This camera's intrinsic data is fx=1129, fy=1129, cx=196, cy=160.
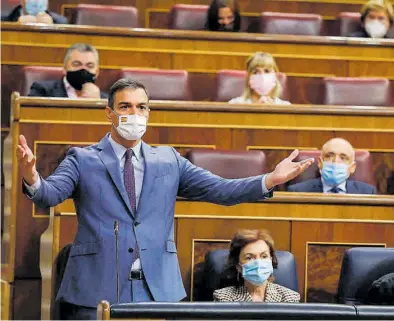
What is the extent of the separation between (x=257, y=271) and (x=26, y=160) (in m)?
0.41

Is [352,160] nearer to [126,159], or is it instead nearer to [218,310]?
[126,159]

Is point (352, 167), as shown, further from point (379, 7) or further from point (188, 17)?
point (188, 17)

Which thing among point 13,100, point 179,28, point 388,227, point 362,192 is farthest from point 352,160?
point 179,28

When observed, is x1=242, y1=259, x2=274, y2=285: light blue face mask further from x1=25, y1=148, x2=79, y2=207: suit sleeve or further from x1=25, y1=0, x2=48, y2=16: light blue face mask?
x1=25, y1=0, x2=48, y2=16: light blue face mask

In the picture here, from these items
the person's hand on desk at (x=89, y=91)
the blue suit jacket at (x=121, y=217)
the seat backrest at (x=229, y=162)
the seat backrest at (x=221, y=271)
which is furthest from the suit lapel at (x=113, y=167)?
the person's hand on desk at (x=89, y=91)

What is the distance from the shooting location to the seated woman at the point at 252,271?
1571mm

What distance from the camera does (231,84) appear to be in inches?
97.6

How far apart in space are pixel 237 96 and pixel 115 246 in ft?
3.51

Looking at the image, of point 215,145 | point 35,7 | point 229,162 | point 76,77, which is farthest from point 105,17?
point 229,162

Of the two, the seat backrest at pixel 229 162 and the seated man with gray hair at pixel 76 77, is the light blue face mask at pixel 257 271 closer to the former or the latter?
the seat backrest at pixel 229 162

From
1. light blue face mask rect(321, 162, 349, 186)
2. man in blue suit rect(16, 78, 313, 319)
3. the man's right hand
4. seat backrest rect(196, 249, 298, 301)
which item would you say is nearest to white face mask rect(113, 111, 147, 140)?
man in blue suit rect(16, 78, 313, 319)

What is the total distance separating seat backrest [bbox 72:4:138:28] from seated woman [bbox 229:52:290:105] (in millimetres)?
535

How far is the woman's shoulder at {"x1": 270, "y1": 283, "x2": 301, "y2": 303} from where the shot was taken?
1573mm

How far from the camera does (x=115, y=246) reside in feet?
4.70
